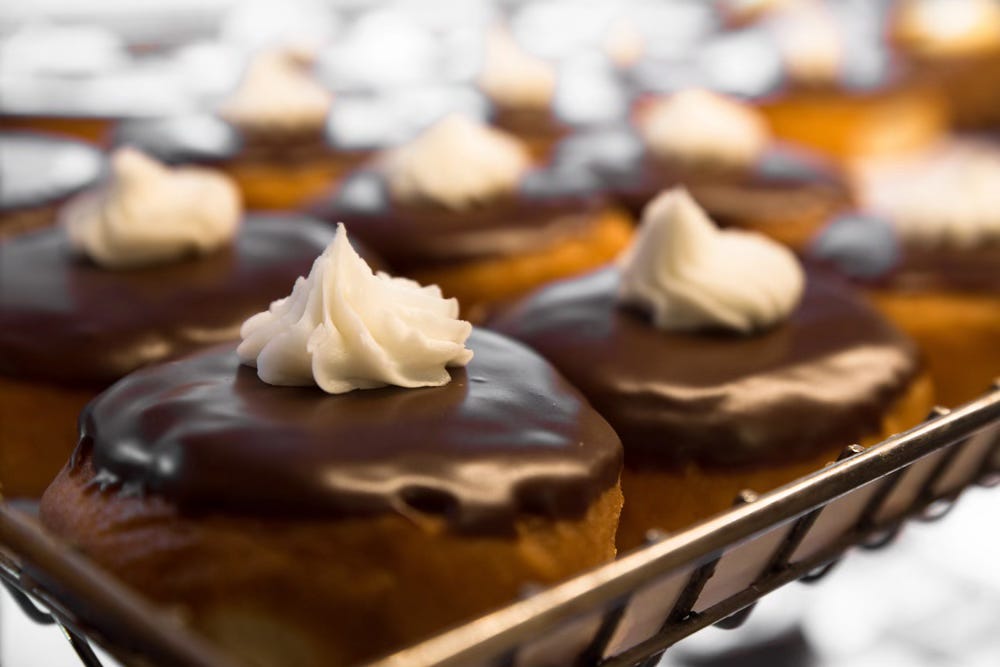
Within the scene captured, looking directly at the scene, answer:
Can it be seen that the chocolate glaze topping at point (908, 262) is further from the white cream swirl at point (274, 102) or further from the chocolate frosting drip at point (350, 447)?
the white cream swirl at point (274, 102)

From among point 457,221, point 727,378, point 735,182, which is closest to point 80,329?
point 457,221

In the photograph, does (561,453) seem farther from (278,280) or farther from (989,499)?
(989,499)

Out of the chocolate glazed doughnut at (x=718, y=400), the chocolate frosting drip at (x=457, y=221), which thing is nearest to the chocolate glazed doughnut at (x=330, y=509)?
the chocolate glazed doughnut at (x=718, y=400)

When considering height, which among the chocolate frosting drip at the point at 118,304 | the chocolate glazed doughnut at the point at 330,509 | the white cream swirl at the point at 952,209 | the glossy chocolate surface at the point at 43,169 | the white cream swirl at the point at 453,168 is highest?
the white cream swirl at the point at 952,209

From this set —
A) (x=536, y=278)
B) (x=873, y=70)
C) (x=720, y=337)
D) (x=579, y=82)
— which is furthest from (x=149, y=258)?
(x=873, y=70)

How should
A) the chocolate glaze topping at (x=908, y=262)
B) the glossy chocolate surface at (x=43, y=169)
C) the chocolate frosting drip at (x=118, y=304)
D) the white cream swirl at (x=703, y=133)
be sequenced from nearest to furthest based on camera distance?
the chocolate frosting drip at (x=118, y=304) < the chocolate glaze topping at (x=908, y=262) < the glossy chocolate surface at (x=43, y=169) < the white cream swirl at (x=703, y=133)

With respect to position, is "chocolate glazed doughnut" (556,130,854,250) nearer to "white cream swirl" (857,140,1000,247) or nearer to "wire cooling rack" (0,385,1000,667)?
"white cream swirl" (857,140,1000,247)
